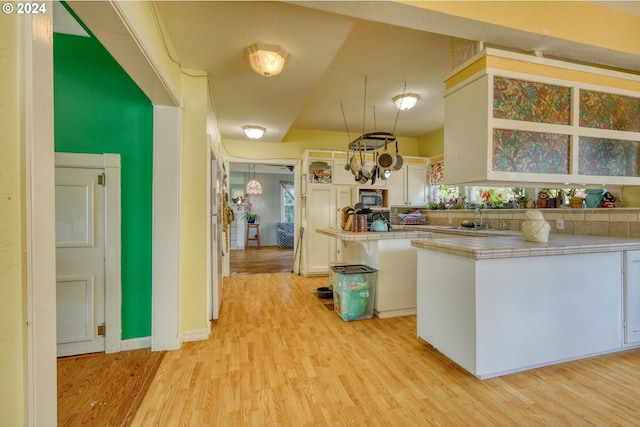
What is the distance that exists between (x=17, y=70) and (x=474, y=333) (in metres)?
2.47

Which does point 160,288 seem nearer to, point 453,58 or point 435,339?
point 435,339

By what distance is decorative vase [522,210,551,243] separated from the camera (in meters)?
2.19

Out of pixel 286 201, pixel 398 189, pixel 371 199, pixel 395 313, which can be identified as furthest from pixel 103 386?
pixel 286 201

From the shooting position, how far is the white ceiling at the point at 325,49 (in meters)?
1.79

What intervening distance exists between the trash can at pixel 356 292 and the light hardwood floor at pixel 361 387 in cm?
32

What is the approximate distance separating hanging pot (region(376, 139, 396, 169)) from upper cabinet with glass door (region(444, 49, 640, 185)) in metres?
0.99

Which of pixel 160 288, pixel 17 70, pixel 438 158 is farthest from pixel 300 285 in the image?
pixel 17 70

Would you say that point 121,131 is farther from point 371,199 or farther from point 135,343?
point 371,199

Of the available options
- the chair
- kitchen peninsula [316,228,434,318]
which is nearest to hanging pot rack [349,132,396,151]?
kitchen peninsula [316,228,434,318]

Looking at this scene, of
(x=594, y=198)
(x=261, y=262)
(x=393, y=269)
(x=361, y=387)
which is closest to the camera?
(x=361, y=387)

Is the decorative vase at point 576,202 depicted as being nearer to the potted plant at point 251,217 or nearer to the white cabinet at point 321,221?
the white cabinet at point 321,221

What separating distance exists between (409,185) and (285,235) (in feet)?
15.4

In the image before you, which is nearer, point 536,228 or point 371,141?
point 536,228

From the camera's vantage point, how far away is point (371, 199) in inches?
206
